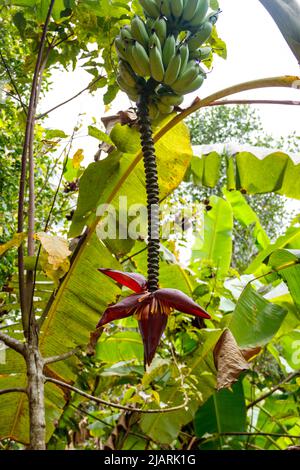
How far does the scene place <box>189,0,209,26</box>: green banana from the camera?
0.73 metres

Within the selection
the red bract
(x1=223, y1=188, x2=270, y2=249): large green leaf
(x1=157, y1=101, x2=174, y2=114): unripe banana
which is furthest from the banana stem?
(x1=223, y1=188, x2=270, y2=249): large green leaf

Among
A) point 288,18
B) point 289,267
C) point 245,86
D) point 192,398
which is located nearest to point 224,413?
point 192,398

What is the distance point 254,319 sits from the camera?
4.32ft

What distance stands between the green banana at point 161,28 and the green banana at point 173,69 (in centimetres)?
4

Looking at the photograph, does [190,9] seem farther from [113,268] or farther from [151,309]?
[113,268]

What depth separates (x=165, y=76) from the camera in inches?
28.0

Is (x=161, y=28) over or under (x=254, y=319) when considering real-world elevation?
over

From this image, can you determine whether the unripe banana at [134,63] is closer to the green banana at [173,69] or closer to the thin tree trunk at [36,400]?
the green banana at [173,69]

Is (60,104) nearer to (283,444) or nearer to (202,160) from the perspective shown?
(202,160)

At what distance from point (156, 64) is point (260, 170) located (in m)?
0.71

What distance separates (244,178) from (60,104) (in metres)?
0.51

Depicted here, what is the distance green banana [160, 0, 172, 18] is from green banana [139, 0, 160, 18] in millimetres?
12

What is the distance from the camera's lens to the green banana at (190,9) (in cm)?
70
